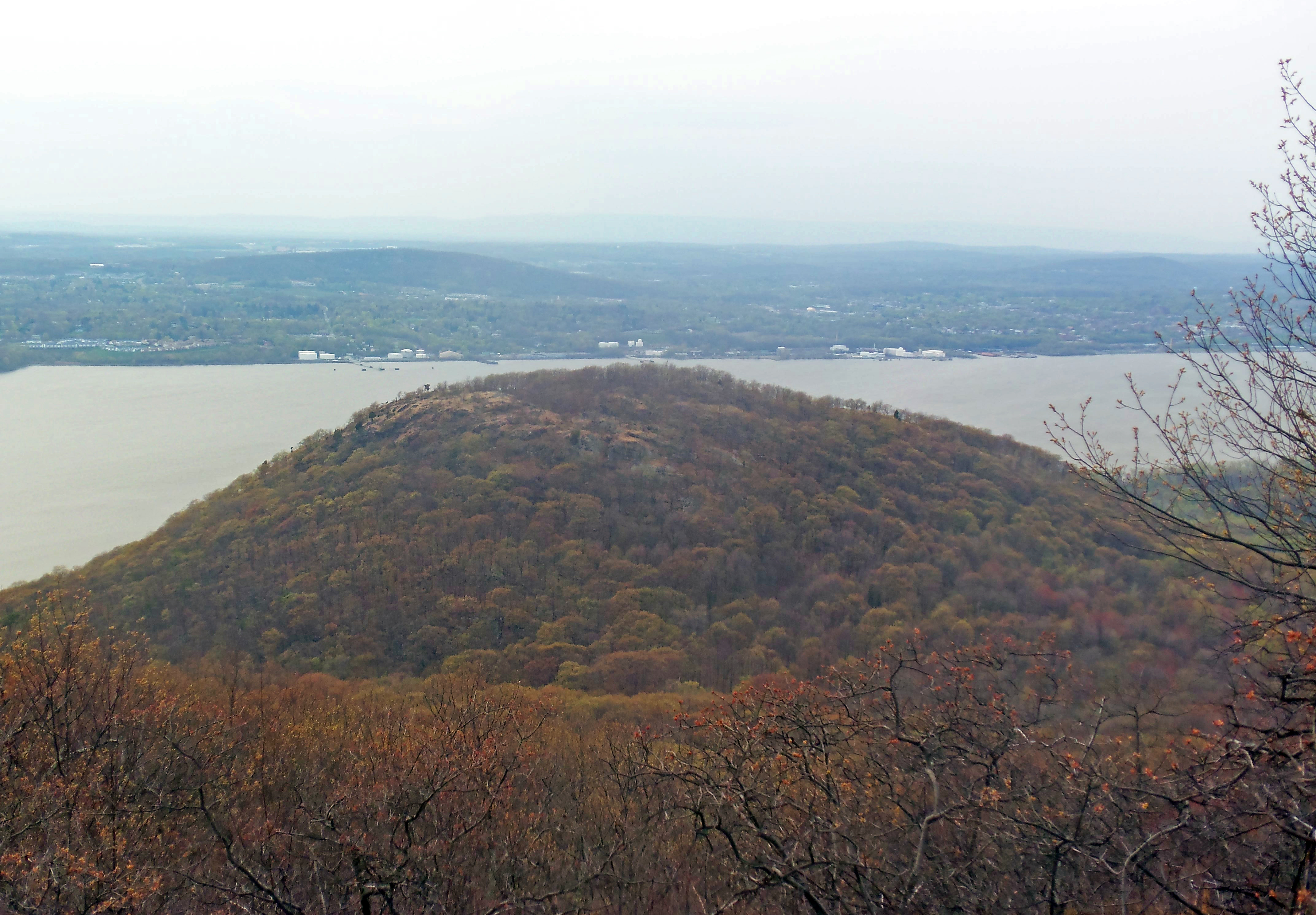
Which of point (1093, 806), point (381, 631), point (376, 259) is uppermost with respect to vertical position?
point (376, 259)

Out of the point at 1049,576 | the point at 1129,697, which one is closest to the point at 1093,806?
the point at 1129,697

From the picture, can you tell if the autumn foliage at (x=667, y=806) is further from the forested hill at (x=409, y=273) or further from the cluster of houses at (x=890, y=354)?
the forested hill at (x=409, y=273)

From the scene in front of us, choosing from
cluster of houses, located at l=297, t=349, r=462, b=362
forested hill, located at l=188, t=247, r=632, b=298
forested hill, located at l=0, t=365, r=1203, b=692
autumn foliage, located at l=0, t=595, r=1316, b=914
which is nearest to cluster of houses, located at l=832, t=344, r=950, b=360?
cluster of houses, located at l=297, t=349, r=462, b=362

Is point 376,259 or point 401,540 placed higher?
point 376,259

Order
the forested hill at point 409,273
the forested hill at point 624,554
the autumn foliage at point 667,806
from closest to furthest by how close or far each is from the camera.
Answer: the autumn foliage at point 667,806 < the forested hill at point 624,554 < the forested hill at point 409,273

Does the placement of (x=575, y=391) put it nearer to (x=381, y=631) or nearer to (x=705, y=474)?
(x=705, y=474)

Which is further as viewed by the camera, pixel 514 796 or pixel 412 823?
pixel 514 796

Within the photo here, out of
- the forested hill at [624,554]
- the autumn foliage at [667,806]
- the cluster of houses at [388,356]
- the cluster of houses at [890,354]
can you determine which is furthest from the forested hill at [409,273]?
the autumn foliage at [667,806]
